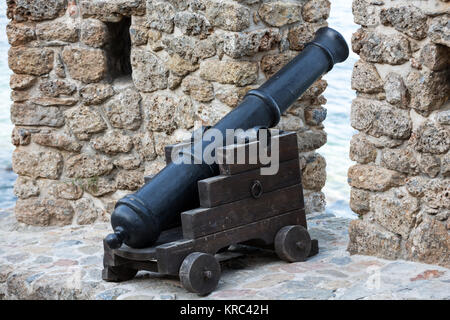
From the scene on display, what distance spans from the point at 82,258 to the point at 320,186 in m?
1.73

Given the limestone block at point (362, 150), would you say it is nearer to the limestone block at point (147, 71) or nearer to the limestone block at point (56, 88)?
the limestone block at point (147, 71)

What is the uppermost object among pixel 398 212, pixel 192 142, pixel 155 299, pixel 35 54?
pixel 35 54

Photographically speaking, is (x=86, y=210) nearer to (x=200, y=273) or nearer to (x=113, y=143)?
(x=113, y=143)

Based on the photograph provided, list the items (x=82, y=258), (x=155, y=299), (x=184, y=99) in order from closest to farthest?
1. (x=155, y=299)
2. (x=82, y=258)
3. (x=184, y=99)

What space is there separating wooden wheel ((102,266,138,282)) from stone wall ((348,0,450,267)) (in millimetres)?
1259

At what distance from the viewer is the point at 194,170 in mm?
4250

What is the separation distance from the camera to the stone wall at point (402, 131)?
408 centimetres

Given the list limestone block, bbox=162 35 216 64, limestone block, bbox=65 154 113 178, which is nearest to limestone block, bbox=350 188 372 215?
limestone block, bbox=162 35 216 64

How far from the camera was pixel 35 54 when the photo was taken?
18.5 ft

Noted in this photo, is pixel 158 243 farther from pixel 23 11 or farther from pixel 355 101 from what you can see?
pixel 23 11

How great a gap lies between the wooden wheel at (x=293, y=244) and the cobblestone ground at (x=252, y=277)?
2.0 inches

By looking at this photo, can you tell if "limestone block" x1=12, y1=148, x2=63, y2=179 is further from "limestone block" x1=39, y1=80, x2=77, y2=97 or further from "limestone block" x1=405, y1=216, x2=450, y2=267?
"limestone block" x1=405, y1=216, x2=450, y2=267

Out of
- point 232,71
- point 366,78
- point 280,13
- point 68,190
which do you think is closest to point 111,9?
point 232,71

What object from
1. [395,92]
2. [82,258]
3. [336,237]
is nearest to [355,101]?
[395,92]
